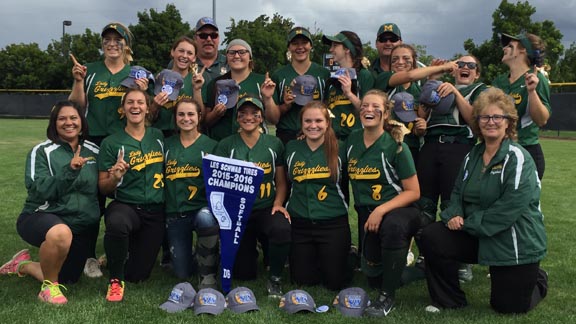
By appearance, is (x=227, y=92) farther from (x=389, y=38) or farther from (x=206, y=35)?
(x=389, y=38)

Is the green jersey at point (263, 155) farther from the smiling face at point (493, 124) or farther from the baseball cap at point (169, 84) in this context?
the smiling face at point (493, 124)

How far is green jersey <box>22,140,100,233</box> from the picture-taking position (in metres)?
4.14

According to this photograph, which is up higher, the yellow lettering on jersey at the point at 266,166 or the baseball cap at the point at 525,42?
the baseball cap at the point at 525,42

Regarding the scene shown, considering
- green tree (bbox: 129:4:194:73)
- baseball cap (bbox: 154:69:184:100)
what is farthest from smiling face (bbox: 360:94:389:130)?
green tree (bbox: 129:4:194:73)

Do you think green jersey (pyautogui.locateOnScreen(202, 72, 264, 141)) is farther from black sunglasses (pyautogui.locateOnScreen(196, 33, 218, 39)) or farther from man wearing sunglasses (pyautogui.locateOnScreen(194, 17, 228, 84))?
black sunglasses (pyautogui.locateOnScreen(196, 33, 218, 39))

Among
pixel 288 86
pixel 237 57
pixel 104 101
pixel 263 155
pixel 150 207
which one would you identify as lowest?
pixel 150 207

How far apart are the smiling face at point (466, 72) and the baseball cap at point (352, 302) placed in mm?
2183

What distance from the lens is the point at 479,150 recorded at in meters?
4.02

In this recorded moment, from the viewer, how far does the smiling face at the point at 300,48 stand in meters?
5.09

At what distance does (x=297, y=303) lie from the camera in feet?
12.7

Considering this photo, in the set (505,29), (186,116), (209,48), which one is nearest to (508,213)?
(186,116)

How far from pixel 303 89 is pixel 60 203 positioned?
2.33m

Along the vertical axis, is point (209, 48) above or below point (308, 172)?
above

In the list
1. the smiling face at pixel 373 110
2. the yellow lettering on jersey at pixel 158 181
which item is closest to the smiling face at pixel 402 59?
the smiling face at pixel 373 110
